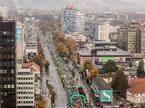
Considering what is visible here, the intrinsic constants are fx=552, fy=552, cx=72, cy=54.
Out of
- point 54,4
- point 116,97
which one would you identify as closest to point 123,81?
point 116,97

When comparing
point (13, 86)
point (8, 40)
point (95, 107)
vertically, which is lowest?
point (95, 107)

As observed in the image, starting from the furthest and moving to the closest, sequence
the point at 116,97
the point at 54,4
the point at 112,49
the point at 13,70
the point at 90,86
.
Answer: the point at 54,4, the point at 112,49, the point at 90,86, the point at 116,97, the point at 13,70

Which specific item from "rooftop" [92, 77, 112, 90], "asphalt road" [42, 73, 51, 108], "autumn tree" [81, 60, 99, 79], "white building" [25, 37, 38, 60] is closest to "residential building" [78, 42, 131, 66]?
"white building" [25, 37, 38, 60]

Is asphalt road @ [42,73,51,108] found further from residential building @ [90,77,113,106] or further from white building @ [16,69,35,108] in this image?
residential building @ [90,77,113,106]

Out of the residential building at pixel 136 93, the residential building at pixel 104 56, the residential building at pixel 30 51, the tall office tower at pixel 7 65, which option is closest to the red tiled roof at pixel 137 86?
the residential building at pixel 136 93

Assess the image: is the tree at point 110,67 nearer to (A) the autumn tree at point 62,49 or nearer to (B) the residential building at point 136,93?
(B) the residential building at point 136,93

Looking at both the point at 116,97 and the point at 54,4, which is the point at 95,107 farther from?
the point at 54,4

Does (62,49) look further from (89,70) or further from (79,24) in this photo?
(79,24)
